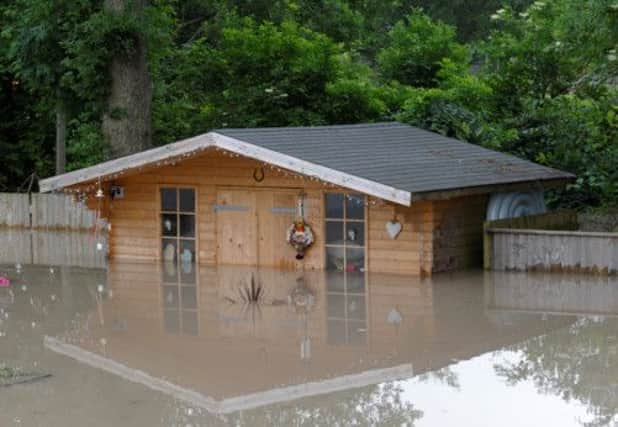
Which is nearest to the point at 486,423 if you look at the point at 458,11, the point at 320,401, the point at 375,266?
the point at 320,401

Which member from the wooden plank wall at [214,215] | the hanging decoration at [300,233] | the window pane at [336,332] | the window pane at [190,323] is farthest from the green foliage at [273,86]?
the window pane at [336,332]

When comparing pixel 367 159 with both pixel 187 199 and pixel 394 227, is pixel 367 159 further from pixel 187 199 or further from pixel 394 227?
pixel 187 199

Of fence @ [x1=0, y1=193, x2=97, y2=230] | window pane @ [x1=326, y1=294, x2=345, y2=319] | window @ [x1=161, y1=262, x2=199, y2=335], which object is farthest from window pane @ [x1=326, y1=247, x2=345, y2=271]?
fence @ [x1=0, y1=193, x2=97, y2=230]

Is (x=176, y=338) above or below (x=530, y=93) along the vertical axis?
below

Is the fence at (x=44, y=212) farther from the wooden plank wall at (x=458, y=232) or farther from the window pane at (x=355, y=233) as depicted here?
the wooden plank wall at (x=458, y=232)

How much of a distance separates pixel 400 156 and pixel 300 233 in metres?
2.31

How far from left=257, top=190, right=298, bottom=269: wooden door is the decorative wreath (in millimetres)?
169

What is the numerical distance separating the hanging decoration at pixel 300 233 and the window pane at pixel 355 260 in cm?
71

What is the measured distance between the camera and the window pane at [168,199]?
2459cm

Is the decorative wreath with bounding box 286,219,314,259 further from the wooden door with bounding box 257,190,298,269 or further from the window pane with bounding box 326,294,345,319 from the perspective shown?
the window pane with bounding box 326,294,345,319

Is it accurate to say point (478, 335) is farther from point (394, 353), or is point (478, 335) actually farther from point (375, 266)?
point (375, 266)

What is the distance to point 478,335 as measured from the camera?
16891 millimetres

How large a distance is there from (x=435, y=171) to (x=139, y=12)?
28.0 feet

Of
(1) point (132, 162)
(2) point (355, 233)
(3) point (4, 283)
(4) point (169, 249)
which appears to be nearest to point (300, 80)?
(4) point (169, 249)
